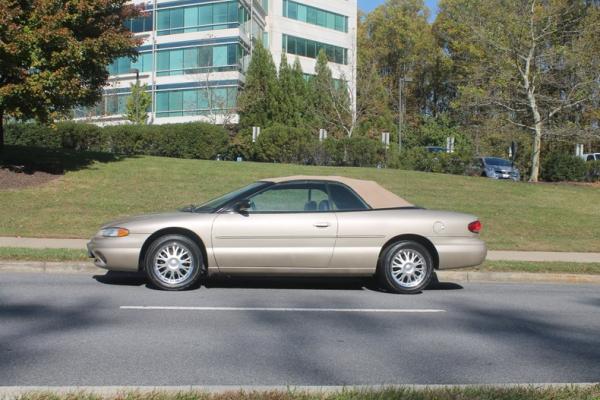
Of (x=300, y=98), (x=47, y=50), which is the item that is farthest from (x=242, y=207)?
(x=300, y=98)

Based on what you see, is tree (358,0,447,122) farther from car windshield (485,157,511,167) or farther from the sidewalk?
the sidewalk

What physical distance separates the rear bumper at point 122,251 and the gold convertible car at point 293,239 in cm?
1

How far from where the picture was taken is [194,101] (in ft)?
163

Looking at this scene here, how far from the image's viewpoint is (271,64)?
46.9 meters

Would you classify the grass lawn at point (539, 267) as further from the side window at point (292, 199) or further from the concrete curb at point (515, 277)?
the side window at point (292, 199)

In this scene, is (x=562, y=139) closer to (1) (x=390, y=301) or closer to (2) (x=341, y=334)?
(1) (x=390, y=301)

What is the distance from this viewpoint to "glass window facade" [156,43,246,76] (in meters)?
47.9

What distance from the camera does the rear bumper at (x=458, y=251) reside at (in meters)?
9.04

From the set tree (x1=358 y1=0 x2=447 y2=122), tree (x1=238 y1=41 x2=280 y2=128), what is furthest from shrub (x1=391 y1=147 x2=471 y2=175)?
tree (x1=358 y1=0 x2=447 y2=122)

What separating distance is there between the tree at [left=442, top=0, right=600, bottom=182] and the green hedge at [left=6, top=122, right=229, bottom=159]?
11.8 meters

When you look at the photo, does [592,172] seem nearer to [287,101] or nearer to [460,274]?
[460,274]

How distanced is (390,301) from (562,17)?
28539mm

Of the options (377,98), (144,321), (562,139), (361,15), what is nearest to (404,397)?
Result: (144,321)

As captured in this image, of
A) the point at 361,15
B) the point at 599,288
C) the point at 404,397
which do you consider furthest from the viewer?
the point at 361,15
